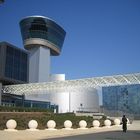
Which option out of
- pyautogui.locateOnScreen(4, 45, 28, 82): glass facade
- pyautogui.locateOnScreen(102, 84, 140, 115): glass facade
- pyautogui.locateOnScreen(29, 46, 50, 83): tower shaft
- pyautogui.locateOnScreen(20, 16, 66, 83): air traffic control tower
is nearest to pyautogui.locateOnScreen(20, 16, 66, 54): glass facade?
pyautogui.locateOnScreen(20, 16, 66, 83): air traffic control tower

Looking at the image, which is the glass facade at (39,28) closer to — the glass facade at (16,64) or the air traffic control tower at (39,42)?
the air traffic control tower at (39,42)

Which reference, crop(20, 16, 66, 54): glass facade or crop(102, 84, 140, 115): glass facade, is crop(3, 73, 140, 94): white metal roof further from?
crop(102, 84, 140, 115): glass facade

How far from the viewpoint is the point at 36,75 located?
14525 cm

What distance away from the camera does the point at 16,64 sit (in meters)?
105

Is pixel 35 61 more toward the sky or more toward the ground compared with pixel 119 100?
more toward the sky

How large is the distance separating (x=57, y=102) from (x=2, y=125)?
355 ft

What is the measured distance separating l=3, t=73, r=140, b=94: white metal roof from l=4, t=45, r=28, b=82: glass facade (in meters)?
6.04

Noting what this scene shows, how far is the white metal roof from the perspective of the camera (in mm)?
74137

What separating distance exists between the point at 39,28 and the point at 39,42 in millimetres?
7125

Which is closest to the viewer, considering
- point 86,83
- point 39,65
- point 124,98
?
point 86,83

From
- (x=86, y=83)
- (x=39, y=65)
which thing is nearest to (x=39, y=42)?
(x=39, y=65)

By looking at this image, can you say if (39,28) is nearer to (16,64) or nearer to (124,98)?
(16,64)

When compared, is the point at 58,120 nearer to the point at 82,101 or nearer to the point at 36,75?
the point at 82,101

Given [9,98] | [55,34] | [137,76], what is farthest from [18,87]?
→ [55,34]
